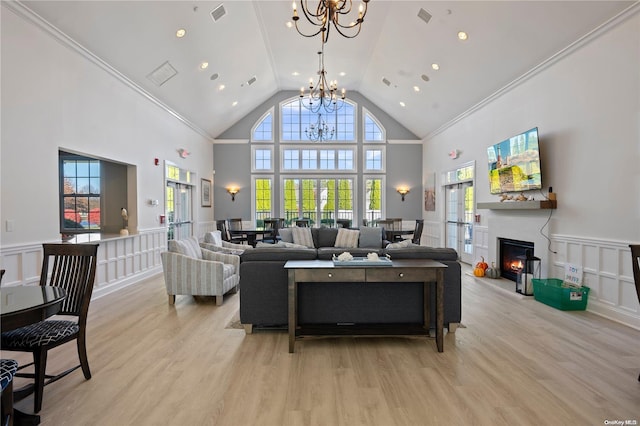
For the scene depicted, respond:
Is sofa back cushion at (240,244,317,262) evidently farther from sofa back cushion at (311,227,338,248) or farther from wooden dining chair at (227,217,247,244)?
wooden dining chair at (227,217,247,244)

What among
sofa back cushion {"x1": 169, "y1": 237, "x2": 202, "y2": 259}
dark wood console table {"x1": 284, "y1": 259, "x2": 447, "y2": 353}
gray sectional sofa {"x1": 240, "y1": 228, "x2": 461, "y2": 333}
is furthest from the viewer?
sofa back cushion {"x1": 169, "y1": 237, "x2": 202, "y2": 259}

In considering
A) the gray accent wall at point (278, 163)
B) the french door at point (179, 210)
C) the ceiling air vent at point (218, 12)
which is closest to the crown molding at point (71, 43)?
the ceiling air vent at point (218, 12)

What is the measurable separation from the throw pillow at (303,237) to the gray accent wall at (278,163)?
411cm

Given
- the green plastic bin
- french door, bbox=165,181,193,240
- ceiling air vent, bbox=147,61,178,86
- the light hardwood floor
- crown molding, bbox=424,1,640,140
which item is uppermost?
ceiling air vent, bbox=147,61,178,86

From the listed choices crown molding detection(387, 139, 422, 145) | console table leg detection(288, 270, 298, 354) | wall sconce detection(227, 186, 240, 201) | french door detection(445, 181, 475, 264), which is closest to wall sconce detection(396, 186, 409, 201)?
crown molding detection(387, 139, 422, 145)

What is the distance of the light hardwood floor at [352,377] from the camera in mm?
2193

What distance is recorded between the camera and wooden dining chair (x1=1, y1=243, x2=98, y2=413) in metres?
2.22

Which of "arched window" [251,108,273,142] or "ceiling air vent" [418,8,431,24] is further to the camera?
"arched window" [251,108,273,142]

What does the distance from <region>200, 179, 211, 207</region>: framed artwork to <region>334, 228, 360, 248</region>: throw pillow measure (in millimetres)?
4841

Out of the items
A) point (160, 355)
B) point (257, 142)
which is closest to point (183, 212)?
point (257, 142)

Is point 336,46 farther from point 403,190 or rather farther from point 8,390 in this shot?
point 8,390

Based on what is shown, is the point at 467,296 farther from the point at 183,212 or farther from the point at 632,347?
the point at 183,212

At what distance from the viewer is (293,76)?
9.72 m

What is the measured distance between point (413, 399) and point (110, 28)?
5574 mm
